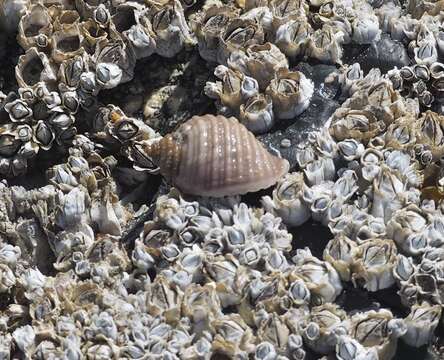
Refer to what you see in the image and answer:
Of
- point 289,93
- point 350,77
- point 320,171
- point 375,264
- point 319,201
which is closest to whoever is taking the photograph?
point 375,264

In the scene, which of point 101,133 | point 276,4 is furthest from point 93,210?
point 276,4

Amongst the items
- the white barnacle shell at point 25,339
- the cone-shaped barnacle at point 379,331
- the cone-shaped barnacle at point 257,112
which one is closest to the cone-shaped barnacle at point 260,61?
the cone-shaped barnacle at point 257,112

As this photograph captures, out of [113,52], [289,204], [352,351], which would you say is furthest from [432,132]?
[113,52]

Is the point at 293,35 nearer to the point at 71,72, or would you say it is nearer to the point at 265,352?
the point at 71,72

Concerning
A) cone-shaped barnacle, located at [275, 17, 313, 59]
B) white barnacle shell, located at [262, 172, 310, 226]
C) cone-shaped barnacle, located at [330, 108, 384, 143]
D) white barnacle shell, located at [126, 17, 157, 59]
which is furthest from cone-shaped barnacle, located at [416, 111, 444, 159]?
white barnacle shell, located at [126, 17, 157, 59]

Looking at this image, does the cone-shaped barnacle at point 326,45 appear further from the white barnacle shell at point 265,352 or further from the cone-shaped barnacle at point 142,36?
the white barnacle shell at point 265,352

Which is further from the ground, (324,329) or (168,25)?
(168,25)
